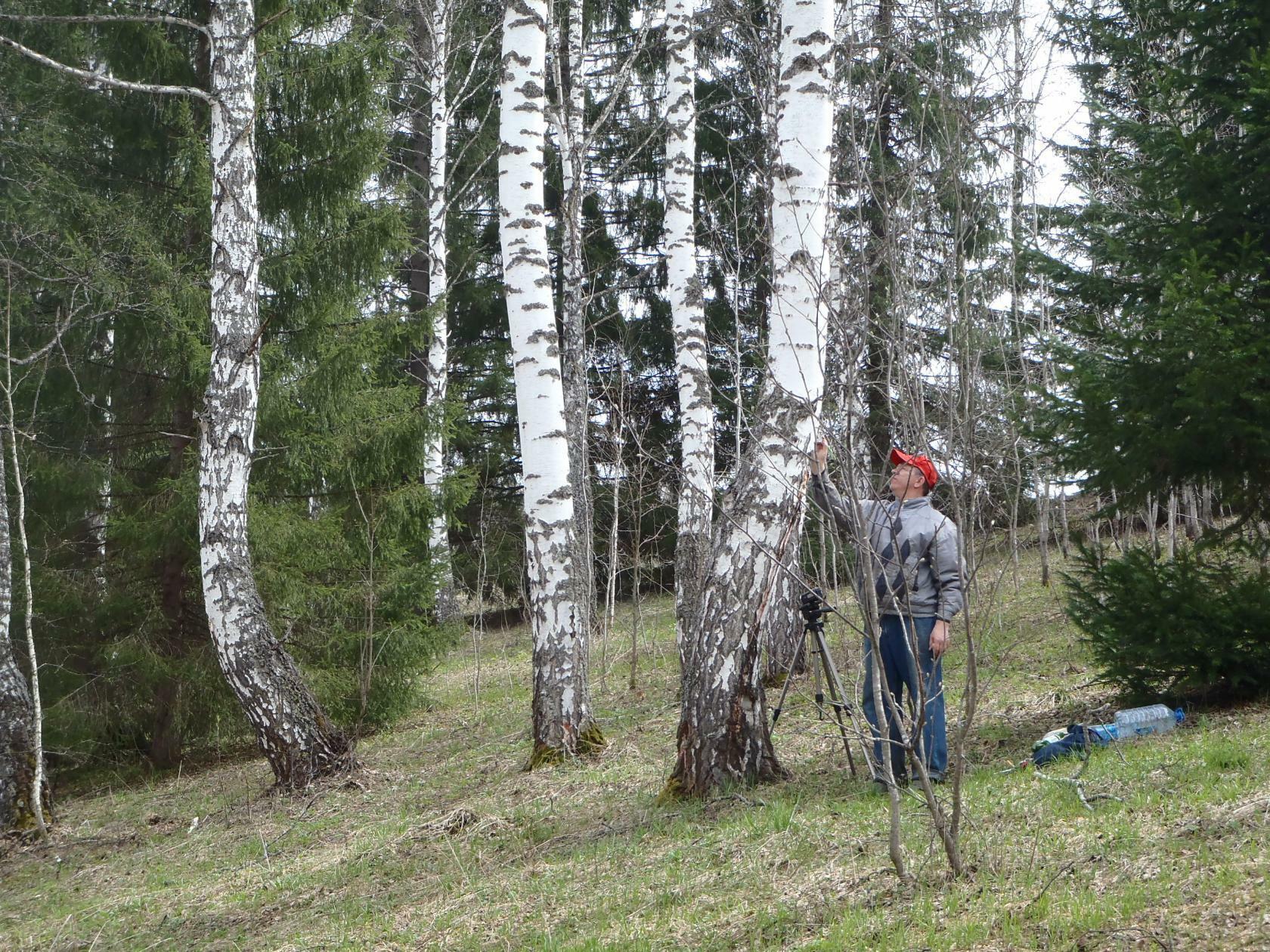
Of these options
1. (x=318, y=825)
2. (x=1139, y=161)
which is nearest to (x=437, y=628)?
(x=318, y=825)

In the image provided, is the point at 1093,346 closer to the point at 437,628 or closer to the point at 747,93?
the point at 437,628

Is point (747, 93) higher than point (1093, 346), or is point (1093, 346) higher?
point (747, 93)

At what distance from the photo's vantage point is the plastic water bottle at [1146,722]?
554 cm

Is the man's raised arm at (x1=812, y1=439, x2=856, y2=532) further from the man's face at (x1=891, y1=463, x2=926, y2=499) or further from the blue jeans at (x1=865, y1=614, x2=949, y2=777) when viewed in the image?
the blue jeans at (x1=865, y1=614, x2=949, y2=777)

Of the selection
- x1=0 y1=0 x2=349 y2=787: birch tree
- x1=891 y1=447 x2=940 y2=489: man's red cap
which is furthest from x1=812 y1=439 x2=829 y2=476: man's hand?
x1=0 y1=0 x2=349 y2=787: birch tree

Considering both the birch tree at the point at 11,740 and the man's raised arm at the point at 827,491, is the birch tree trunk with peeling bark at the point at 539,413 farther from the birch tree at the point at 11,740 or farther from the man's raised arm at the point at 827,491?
the birch tree at the point at 11,740

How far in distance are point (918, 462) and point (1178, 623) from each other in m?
1.80

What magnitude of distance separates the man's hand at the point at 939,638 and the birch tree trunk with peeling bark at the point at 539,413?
10.2 ft

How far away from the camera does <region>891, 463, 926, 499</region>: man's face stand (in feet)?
16.5

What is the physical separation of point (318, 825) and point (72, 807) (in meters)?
3.49

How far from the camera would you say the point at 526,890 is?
486cm

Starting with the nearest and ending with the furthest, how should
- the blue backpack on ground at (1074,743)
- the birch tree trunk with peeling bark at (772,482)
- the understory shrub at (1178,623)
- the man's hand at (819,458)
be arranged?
the man's hand at (819,458) < the blue backpack on ground at (1074,743) < the understory shrub at (1178,623) < the birch tree trunk with peeling bark at (772,482)

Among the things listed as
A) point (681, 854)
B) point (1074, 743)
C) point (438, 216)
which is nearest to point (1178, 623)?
point (1074, 743)

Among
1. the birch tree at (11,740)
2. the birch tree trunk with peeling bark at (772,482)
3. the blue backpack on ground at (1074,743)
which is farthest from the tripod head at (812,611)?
the birch tree at (11,740)
